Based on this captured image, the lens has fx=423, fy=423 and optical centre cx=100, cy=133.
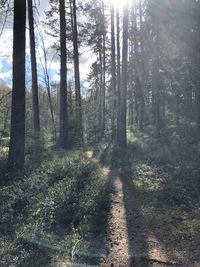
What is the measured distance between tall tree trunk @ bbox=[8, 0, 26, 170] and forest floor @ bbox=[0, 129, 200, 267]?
879 millimetres

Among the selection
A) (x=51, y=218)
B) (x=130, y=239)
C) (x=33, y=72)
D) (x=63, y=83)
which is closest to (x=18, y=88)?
(x=51, y=218)

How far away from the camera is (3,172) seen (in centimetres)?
1197

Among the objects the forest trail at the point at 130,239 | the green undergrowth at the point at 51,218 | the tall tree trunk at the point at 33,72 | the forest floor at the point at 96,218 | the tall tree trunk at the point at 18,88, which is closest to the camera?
the green undergrowth at the point at 51,218

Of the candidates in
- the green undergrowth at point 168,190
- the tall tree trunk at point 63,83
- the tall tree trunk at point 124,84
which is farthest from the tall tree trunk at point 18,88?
the tall tree trunk at point 124,84

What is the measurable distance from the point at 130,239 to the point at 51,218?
1648 millimetres

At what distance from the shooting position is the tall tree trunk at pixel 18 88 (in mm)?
12859

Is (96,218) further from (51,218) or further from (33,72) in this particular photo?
(33,72)

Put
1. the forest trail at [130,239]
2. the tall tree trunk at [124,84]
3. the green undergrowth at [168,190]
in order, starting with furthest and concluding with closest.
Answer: the tall tree trunk at [124,84]
the green undergrowth at [168,190]
the forest trail at [130,239]

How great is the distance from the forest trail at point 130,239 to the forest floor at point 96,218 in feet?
0.05

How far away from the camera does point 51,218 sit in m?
A: 8.50

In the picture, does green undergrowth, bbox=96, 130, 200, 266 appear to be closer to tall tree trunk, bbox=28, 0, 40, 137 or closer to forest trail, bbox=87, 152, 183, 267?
forest trail, bbox=87, 152, 183, 267

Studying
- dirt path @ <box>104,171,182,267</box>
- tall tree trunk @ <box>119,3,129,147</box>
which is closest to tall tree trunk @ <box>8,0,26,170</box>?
dirt path @ <box>104,171,182,267</box>

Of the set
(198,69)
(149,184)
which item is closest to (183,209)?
(149,184)

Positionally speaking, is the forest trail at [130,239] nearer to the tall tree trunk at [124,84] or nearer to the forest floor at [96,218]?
the forest floor at [96,218]
